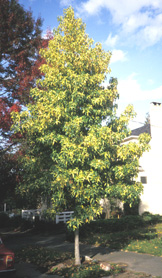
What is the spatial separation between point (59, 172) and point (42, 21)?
7.67m

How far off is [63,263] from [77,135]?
16.1 feet

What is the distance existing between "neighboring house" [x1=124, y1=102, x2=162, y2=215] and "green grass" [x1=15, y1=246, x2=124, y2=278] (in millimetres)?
14577

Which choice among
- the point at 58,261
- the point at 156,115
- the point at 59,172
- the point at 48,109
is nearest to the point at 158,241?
the point at 58,261

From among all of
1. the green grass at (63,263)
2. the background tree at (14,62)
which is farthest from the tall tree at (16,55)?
the green grass at (63,263)

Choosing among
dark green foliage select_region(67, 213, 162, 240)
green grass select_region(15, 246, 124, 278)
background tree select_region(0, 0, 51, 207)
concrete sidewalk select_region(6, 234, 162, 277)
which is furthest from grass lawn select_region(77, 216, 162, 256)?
background tree select_region(0, 0, 51, 207)

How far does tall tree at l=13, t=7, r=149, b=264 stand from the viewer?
27.5 ft

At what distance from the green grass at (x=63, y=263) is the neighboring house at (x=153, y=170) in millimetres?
14577

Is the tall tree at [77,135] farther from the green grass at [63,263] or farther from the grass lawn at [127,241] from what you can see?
the grass lawn at [127,241]

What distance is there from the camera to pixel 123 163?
9.71m

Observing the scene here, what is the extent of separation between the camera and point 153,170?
25719 mm

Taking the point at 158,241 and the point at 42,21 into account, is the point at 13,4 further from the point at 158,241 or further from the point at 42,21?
the point at 158,241

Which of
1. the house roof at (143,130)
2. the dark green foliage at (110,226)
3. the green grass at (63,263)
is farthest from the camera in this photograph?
the house roof at (143,130)

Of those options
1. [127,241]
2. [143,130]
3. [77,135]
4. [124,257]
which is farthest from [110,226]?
[143,130]

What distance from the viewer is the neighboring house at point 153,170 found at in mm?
24605
